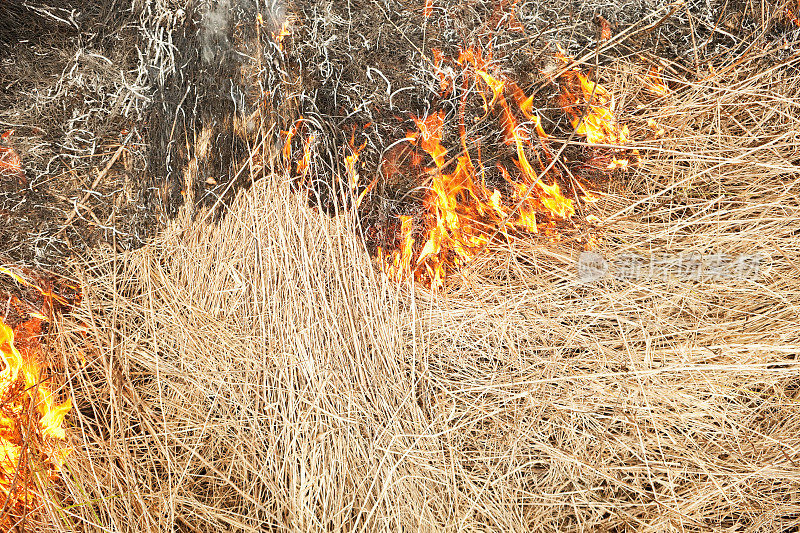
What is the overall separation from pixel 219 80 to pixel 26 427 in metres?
1.45

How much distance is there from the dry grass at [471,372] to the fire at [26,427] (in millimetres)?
83

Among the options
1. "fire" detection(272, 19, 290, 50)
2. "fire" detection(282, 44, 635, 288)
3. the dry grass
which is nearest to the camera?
the dry grass

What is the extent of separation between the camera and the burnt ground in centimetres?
204

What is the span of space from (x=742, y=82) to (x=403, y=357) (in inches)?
64.3

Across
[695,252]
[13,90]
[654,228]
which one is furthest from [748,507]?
[13,90]

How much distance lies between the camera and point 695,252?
1.89 meters

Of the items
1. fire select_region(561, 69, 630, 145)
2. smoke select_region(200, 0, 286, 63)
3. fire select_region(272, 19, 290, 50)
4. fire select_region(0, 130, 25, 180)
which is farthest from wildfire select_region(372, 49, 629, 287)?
fire select_region(0, 130, 25, 180)

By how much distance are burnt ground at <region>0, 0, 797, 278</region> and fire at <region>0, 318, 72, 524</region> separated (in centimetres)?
44

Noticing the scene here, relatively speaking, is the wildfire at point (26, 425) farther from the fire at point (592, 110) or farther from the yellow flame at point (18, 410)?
the fire at point (592, 110)

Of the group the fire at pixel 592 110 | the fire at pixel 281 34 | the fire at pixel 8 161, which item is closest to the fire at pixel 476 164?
the fire at pixel 592 110

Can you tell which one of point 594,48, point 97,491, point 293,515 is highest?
point 594,48

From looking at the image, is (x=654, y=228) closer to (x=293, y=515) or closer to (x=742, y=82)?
(x=742, y=82)

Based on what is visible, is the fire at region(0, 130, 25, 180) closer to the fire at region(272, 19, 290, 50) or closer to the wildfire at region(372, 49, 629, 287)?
the fire at region(272, 19, 290, 50)

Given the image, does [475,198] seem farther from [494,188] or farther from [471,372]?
[471,372]
